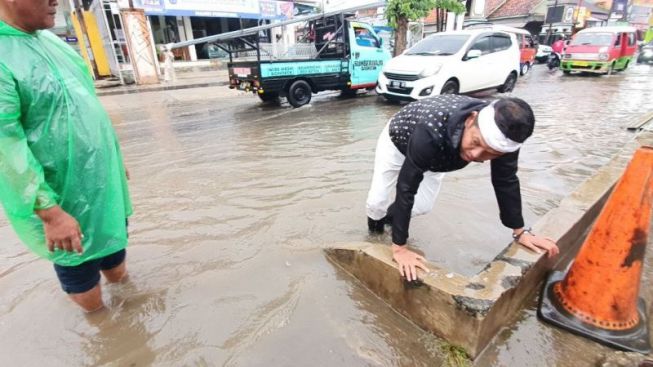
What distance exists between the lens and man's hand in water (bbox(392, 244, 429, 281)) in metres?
1.96

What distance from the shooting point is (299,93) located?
356 inches

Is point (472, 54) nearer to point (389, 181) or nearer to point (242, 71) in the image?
point (242, 71)

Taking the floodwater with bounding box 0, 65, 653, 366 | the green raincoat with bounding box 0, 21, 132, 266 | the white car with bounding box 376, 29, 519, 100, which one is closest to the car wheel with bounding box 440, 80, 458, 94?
the white car with bounding box 376, 29, 519, 100

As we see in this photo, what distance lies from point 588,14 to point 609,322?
36389 millimetres

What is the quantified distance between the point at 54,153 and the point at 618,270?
9.28 ft

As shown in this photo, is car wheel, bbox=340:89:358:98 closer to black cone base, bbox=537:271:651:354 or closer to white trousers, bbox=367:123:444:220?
white trousers, bbox=367:123:444:220

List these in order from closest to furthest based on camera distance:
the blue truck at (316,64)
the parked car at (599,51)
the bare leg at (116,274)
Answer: the bare leg at (116,274) → the blue truck at (316,64) → the parked car at (599,51)

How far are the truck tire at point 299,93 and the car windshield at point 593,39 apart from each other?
11979mm

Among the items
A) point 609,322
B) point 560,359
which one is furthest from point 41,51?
point 609,322

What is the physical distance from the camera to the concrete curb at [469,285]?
5.84 ft

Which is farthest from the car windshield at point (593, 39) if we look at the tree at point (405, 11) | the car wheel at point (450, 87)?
the car wheel at point (450, 87)

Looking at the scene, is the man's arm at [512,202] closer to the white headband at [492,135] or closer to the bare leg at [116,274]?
the white headband at [492,135]

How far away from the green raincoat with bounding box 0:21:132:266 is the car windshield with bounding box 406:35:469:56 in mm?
8102

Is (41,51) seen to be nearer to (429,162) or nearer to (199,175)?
(429,162)
